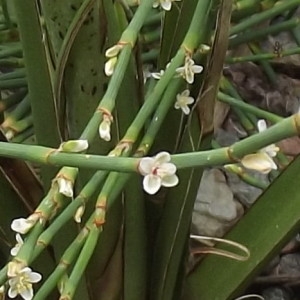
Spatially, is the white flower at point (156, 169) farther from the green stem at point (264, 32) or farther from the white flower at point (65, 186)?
the green stem at point (264, 32)

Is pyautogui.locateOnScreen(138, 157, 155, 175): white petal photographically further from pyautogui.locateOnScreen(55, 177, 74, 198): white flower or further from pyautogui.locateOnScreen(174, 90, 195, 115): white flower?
pyautogui.locateOnScreen(174, 90, 195, 115): white flower

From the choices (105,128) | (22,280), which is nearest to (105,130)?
(105,128)

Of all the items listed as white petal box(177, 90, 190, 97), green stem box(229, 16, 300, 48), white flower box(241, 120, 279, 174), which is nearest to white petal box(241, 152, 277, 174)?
white flower box(241, 120, 279, 174)

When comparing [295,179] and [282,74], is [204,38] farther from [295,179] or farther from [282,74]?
[282,74]

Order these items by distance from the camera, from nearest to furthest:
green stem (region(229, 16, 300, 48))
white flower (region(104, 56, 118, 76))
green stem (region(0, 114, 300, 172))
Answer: green stem (region(0, 114, 300, 172)), white flower (region(104, 56, 118, 76)), green stem (region(229, 16, 300, 48))

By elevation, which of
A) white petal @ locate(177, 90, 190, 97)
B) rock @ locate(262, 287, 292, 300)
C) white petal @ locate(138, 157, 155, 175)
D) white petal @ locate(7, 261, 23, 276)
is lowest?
rock @ locate(262, 287, 292, 300)

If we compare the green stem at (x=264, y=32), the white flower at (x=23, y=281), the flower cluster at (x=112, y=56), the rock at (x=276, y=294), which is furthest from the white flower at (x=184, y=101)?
the rock at (x=276, y=294)

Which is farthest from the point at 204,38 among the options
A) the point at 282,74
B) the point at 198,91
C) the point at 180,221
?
the point at 282,74

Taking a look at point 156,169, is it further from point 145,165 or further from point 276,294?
point 276,294
